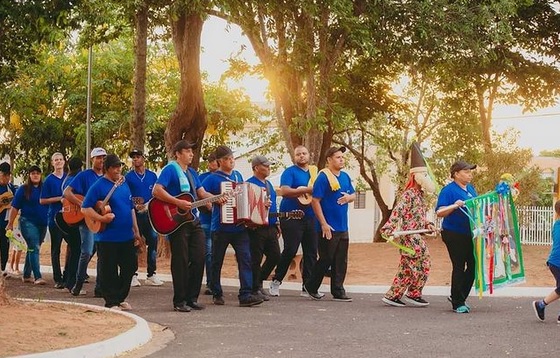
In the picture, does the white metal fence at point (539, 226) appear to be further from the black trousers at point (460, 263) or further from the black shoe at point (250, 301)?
the black shoe at point (250, 301)

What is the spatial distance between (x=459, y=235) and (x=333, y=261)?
1.92 m

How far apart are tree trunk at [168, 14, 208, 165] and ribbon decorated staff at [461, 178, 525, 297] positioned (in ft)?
34.2

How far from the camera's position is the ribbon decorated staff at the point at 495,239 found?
500 inches

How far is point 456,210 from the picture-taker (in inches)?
501

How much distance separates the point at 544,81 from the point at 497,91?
2.97 metres

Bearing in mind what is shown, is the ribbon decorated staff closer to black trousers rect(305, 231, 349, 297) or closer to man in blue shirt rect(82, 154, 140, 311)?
black trousers rect(305, 231, 349, 297)

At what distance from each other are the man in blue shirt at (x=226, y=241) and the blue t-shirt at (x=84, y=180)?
1.46m

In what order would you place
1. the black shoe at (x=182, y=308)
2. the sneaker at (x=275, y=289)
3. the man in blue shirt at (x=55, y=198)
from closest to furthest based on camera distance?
the black shoe at (x=182, y=308)
the sneaker at (x=275, y=289)
the man in blue shirt at (x=55, y=198)

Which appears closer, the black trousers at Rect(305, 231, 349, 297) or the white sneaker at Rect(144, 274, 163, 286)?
the black trousers at Rect(305, 231, 349, 297)

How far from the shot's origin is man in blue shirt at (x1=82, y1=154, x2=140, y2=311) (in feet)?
40.2

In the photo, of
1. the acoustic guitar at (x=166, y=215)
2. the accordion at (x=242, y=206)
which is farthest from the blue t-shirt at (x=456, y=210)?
the acoustic guitar at (x=166, y=215)

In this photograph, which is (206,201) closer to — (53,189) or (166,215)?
(166,215)

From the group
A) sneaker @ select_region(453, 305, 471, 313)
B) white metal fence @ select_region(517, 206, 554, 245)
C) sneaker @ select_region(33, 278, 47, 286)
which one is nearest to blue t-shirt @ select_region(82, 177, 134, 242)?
sneaker @ select_region(453, 305, 471, 313)

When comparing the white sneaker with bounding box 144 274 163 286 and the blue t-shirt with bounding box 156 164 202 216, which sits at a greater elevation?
the blue t-shirt with bounding box 156 164 202 216
